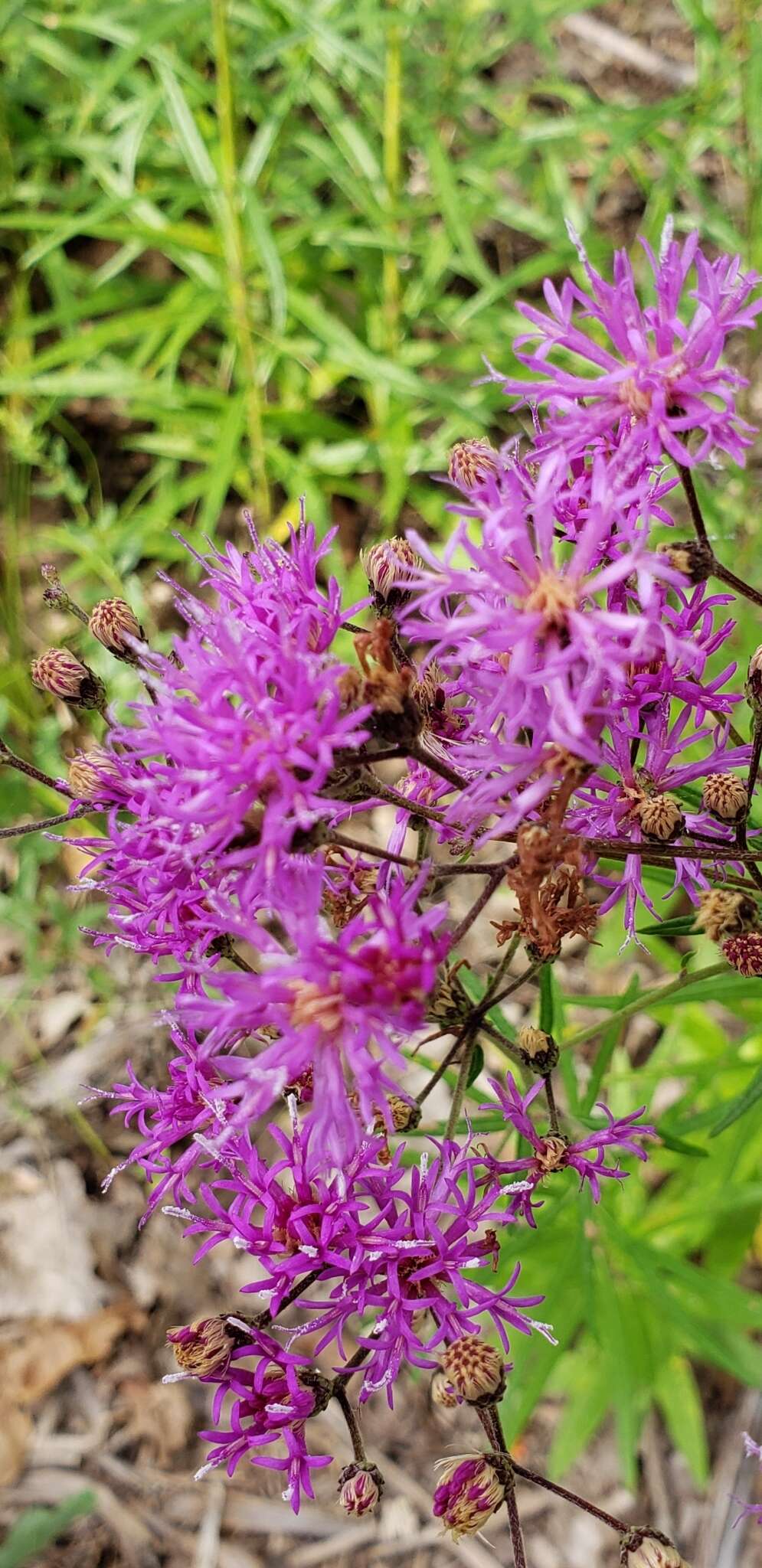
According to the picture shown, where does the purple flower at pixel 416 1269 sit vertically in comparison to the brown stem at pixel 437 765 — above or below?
below

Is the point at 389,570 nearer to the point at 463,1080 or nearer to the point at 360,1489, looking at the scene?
the point at 463,1080

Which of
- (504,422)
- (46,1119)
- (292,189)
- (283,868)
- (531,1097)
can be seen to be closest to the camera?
(283,868)

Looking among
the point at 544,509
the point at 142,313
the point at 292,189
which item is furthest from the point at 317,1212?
the point at 292,189

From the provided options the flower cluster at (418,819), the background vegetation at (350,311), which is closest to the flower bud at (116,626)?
the flower cluster at (418,819)

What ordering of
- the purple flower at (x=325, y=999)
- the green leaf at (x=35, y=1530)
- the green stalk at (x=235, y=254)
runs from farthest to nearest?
the green stalk at (x=235, y=254)
the green leaf at (x=35, y=1530)
the purple flower at (x=325, y=999)

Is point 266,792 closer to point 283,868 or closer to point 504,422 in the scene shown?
point 283,868

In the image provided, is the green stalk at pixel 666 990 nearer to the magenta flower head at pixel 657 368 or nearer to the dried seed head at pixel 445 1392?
the dried seed head at pixel 445 1392

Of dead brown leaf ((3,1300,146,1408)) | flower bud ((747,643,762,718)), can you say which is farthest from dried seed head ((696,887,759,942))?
dead brown leaf ((3,1300,146,1408))
